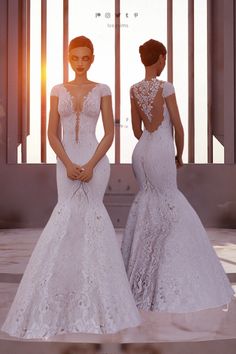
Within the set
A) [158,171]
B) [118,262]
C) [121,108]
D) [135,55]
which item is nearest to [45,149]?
[121,108]

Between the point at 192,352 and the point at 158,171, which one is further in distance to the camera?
the point at 158,171

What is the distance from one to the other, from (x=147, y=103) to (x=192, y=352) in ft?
4.68

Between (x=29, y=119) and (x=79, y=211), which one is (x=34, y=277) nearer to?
(x=79, y=211)

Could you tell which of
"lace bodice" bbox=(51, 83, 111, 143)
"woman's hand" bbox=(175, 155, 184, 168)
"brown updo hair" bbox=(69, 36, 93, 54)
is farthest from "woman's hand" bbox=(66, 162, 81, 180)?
"woman's hand" bbox=(175, 155, 184, 168)

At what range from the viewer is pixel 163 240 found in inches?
146

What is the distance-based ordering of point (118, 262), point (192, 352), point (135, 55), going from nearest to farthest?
1. point (192, 352)
2. point (118, 262)
3. point (135, 55)

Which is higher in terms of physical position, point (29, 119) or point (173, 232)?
point (29, 119)

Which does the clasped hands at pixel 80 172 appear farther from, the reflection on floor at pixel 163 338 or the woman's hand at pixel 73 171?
the reflection on floor at pixel 163 338

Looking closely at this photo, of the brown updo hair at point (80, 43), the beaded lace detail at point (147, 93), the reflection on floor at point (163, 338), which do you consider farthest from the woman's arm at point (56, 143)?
the reflection on floor at point (163, 338)

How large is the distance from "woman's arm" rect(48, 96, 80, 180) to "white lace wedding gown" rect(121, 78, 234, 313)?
0.63 metres

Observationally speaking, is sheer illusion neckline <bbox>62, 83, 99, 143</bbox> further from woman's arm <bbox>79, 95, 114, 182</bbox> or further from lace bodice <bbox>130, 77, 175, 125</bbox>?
lace bodice <bbox>130, 77, 175, 125</bbox>

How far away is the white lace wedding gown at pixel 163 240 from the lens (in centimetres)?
357

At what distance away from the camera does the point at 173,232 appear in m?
3.71

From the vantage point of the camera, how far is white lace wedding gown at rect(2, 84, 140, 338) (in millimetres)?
3008
